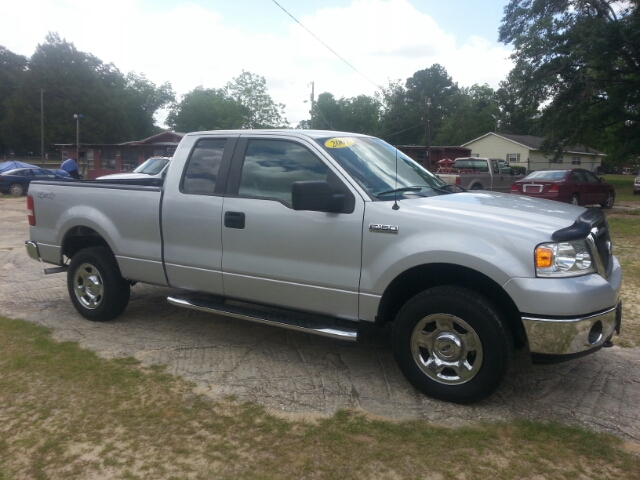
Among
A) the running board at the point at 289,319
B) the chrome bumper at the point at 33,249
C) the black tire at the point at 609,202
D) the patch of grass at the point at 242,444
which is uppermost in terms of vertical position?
the black tire at the point at 609,202

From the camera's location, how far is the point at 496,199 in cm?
448

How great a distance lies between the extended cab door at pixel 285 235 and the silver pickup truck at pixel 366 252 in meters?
0.01

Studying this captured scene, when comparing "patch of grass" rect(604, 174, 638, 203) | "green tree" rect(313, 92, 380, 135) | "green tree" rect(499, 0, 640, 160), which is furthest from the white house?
"green tree" rect(499, 0, 640, 160)

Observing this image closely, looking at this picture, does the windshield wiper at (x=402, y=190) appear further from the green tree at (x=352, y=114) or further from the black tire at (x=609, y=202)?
the green tree at (x=352, y=114)

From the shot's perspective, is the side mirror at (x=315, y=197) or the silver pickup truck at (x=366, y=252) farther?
the side mirror at (x=315, y=197)

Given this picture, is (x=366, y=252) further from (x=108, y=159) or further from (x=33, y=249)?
(x=108, y=159)

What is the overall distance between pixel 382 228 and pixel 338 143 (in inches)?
38.8

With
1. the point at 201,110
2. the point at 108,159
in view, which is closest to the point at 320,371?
the point at 108,159

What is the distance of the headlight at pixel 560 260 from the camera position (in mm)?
3537

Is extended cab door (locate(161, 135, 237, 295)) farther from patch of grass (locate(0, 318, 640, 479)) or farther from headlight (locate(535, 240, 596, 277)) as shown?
headlight (locate(535, 240, 596, 277))

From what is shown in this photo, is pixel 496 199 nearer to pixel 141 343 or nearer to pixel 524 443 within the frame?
pixel 524 443

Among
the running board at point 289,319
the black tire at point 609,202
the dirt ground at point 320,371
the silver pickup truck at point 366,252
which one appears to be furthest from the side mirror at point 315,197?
the black tire at point 609,202

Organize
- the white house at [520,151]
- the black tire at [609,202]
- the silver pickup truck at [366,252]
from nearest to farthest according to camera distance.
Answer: the silver pickup truck at [366,252]
the black tire at [609,202]
the white house at [520,151]

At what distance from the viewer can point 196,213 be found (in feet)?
16.0
